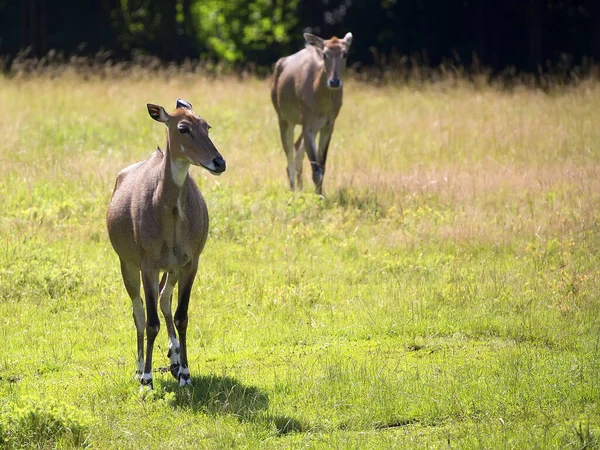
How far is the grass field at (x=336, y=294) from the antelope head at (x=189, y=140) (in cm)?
178

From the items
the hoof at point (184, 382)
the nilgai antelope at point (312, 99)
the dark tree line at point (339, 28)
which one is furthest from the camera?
the dark tree line at point (339, 28)

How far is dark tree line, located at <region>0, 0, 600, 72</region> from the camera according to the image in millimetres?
32281

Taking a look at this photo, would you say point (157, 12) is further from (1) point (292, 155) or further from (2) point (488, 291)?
(2) point (488, 291)

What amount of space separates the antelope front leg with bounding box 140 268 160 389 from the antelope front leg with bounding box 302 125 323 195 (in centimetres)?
662

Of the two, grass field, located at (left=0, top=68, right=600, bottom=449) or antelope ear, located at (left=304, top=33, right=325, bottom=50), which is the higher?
antelope ear, located at (left=304, top=33, right=325, bottom=50)

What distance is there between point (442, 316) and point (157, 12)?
88.5ft

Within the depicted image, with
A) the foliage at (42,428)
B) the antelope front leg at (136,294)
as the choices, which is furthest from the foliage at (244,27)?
the foliage at (42,428)

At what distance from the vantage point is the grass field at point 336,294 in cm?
740

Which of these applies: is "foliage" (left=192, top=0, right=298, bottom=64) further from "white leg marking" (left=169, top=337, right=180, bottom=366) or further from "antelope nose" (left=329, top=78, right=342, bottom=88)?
"white leg marking" (left=169, top=337, right=180, bottom=366)

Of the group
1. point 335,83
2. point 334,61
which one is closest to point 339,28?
point 334,61

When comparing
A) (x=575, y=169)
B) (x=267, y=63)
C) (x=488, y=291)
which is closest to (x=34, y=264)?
(x=488, y=291)

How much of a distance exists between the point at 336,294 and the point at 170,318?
8.20 feet

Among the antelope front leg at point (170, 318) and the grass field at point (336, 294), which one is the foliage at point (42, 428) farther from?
the antelope front leg at point (170, 318)

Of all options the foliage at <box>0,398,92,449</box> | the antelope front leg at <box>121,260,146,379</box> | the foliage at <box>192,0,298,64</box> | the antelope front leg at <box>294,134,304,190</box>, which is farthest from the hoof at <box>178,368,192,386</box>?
the foliage at <box>192,0,298,64</box>
